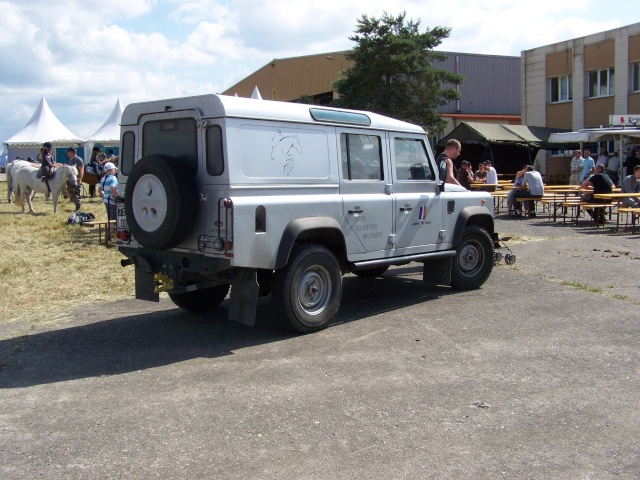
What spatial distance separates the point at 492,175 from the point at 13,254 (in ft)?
45.5

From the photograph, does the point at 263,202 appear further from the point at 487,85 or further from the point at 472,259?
the point at 487,85

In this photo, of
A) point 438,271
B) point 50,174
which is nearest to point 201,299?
point 438,271

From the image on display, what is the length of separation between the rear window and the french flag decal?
2.95 m

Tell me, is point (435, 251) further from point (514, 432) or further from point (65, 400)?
point (65, 400)

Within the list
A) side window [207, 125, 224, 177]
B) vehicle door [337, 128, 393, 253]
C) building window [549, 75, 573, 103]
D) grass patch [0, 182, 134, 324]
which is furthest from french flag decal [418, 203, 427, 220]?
building window [549, 75, 573, 103]

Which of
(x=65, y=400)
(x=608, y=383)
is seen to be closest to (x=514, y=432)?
(x=608, y=383)

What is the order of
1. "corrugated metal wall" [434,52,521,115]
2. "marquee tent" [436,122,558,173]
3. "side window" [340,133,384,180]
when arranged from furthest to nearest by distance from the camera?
1. "corrugated metal wall" [434,52,521,115]
2. "marquee tent" [436,122,558,173]
3. "side window" [340,133,384,180]

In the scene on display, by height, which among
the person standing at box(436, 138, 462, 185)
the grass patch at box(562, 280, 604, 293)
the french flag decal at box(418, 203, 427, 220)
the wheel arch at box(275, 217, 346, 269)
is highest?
the person standing at box(436, 138, 462, 185)

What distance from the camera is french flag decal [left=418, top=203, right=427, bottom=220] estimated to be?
820 cm

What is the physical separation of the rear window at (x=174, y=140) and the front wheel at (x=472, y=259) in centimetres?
398

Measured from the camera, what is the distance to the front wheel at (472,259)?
9.00 metres

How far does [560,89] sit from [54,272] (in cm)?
3152

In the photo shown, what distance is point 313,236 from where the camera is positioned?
692 cm

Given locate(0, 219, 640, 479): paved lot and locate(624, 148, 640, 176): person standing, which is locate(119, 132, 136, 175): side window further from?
locate(624, 148, 640, 176): person standing
